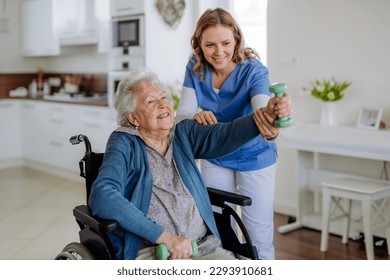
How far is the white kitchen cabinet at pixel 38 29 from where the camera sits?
17.8 feet

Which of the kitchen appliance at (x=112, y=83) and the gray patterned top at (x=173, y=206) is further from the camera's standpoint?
the kitchen appliance at (x=112, y=83)

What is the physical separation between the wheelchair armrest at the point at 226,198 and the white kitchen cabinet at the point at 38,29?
397 centimetres

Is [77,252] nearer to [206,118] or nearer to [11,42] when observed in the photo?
[206,118]

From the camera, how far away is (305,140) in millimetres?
3121

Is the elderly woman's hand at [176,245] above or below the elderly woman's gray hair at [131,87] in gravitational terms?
below

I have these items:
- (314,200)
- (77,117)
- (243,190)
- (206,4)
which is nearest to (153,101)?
(243,190)

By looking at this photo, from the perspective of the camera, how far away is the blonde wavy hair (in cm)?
187

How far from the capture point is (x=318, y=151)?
3113mm

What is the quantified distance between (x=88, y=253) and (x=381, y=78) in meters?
2.14

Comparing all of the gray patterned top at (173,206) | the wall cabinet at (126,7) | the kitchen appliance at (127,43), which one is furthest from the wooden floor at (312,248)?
the wall cabinet at (126,7)

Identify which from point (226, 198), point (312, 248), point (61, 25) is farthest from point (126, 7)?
point (226, 198)

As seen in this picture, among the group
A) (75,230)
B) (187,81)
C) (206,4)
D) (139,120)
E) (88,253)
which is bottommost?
(75,230)

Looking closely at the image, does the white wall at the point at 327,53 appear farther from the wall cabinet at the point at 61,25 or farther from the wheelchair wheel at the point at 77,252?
the wheelchair wheel at the point at 77,252

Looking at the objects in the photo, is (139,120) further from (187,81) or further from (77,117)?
(77,117)
